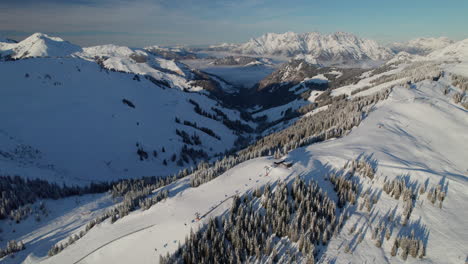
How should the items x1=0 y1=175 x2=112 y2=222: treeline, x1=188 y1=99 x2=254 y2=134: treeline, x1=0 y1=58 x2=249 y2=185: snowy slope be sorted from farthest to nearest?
x1=188 y1=99 x2=254 y2=134: treeline < x1=0 y1=58 x2=249 y2=185: snowy slope < x1=0 y1=175 x2=112 y2=222: treeline

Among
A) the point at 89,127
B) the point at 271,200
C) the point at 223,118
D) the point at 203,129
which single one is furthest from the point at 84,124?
the point at 223,118

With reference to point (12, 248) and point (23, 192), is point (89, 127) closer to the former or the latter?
point (23, 192)

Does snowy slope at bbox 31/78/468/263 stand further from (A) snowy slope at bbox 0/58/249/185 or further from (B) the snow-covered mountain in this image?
(A) snowy slope at bbox 0/58/249/185

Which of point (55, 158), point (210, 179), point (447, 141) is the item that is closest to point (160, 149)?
point (55, 158)

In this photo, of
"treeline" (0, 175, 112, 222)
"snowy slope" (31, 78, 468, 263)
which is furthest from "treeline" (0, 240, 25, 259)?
"treeline" (0, 175, 112, 222)

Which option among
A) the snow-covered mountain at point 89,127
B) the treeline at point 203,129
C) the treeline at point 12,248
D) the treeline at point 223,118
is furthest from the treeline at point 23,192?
the treeline at point 223,118

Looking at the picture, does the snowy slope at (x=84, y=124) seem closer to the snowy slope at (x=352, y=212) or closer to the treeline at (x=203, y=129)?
Answer: the treeline at (x=203, y=129)
